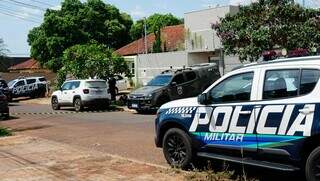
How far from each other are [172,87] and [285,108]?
682 inches

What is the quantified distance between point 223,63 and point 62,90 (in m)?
9.95

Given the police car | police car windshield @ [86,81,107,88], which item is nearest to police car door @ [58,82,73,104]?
police car windshield @ [86,81,107,88]

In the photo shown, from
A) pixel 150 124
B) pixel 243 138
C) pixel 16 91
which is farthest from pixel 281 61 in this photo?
pixel 16 91

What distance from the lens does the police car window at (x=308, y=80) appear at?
25.7 ft

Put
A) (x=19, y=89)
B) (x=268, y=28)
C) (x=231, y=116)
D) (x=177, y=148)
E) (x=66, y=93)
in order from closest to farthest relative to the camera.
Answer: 1. (x=231, y=116)
2. (x=177, y=148)
3. (x=268, y=28)
4. (x=66, y=93)
5. (x=19, y=89)

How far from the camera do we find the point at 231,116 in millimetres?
9000

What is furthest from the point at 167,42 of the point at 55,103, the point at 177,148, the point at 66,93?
the point at 177,148

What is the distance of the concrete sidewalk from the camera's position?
10.0 metres

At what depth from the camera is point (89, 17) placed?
55.0 m

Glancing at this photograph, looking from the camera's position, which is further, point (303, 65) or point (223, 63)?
point (223, 63)

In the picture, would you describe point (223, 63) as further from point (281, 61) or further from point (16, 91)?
point (281, 61)

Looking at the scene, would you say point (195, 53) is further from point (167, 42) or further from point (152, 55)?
point (167, 42)

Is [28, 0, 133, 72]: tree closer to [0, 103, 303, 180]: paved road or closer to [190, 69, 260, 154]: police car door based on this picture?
[0, 103, 303, 180]: paved road

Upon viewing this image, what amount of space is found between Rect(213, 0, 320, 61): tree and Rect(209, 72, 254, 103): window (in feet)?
48.0
